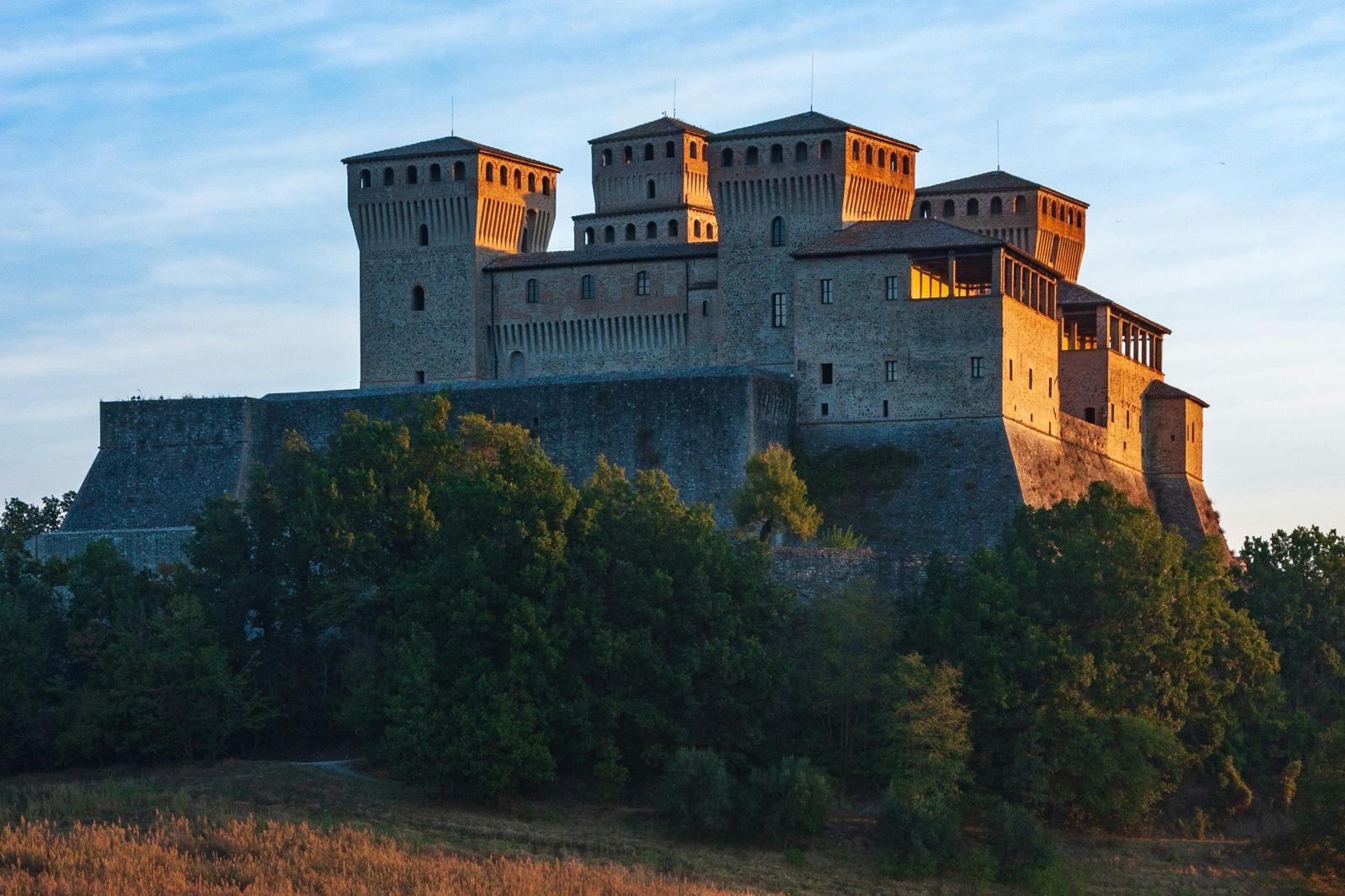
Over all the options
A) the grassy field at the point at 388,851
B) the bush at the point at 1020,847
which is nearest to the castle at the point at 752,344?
the bush at the point at 1020,847

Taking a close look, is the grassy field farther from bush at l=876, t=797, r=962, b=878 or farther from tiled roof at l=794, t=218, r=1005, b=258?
tiled roof at l=794, t=218, r=1005, b=258

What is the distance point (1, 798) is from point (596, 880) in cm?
1404

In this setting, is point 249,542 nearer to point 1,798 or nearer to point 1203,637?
point 1,798

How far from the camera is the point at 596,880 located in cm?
4256

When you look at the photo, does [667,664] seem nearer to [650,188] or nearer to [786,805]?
[786,805]

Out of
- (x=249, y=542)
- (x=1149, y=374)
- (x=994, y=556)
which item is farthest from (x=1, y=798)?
(x=1149, y=374)

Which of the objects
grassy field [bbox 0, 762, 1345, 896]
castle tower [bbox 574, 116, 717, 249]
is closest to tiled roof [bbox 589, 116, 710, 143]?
castle tower [bbox 574, 116, 717, 249]

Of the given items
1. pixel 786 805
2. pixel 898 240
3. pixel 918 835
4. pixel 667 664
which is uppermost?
pixel 898 240

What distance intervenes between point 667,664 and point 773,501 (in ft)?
27.6

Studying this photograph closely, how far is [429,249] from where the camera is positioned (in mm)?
74875

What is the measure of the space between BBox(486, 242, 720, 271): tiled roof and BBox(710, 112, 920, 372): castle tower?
4.46 ft

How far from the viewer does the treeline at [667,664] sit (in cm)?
5050

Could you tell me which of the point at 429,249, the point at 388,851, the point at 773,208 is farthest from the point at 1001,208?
the point at 388,851

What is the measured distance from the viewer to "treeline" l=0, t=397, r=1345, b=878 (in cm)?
5050
